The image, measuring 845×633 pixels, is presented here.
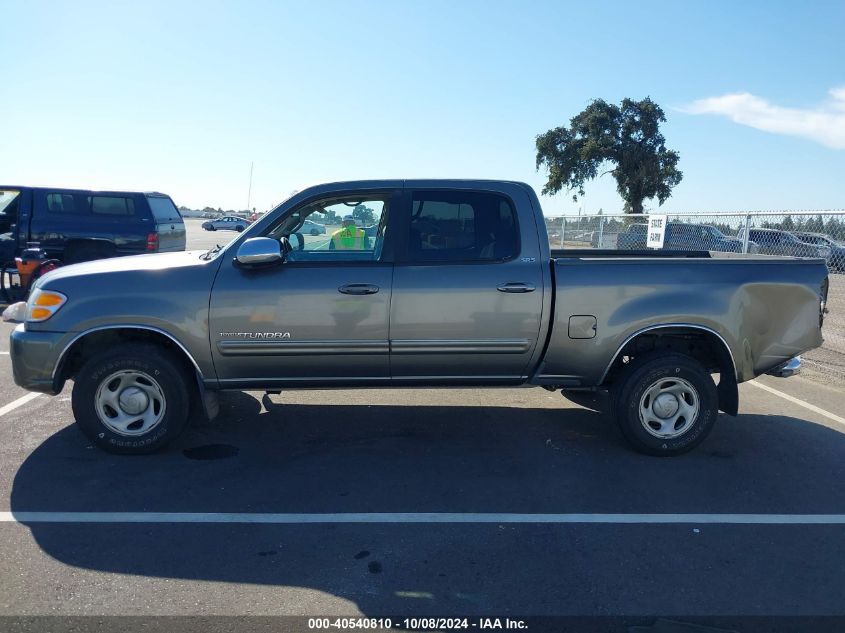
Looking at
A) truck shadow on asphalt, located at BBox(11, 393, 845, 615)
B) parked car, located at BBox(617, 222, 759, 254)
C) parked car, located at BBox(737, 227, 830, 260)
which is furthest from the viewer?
parked car, located at BBox(617, 222, 759, 254)

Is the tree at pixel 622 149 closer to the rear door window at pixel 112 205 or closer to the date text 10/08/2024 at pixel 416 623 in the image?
the rear door window at pixel 112 205

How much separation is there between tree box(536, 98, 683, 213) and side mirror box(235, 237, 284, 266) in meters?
32.7

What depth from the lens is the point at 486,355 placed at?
196 inches

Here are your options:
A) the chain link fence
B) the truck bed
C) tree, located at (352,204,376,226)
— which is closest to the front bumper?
tree, located at (352,204,376,226)

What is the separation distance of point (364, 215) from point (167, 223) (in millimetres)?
9371

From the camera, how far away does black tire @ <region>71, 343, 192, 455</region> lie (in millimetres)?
4816

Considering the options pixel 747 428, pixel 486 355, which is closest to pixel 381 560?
pixel 486 355

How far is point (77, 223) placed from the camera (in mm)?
12383

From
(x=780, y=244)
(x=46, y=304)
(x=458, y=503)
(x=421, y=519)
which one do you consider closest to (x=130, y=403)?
(x=46, y=304)

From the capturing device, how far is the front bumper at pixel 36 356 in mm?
4758

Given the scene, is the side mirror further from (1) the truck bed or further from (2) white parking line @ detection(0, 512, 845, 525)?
(1) the truck bed

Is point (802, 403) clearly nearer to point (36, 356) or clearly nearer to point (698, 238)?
point (36, 356)

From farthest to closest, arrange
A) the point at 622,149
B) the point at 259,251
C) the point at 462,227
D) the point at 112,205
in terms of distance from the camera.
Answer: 1. the point at 622,149
2. the point at 112,205
3. the point at 462,227
4. the point at 259,251

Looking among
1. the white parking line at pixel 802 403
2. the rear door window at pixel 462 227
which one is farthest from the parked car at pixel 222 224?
the rear door window at pixel 462 227
